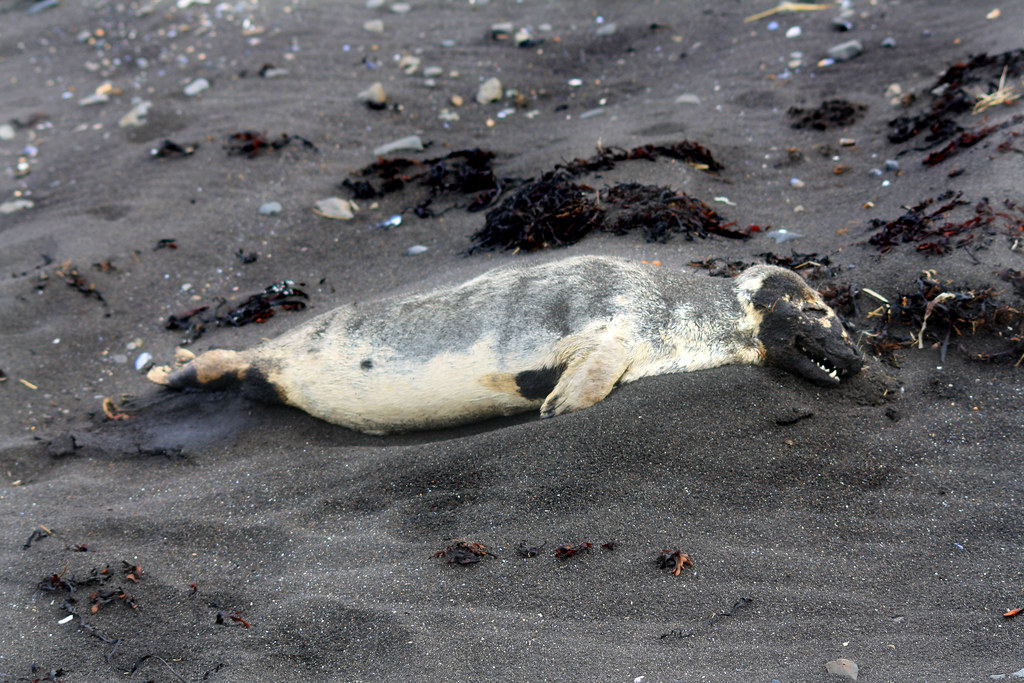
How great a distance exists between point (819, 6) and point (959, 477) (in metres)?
7.41

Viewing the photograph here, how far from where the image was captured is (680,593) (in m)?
2.95

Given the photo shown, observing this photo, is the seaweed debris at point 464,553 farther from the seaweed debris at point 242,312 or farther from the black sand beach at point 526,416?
the seaweed debris at point 242,312

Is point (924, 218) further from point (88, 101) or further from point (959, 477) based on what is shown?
point (88, 101)

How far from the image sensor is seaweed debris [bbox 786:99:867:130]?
22.5 feet

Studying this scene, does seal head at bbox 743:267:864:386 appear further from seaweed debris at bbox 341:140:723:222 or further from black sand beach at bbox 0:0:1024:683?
seaweed debris at bbox 341:140:723:222

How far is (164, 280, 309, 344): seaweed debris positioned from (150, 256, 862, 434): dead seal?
3.86 ft

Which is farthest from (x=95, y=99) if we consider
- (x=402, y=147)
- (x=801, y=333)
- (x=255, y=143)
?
(x=801, y=333)

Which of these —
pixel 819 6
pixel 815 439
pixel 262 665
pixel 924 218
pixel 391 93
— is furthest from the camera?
pixel 819 6

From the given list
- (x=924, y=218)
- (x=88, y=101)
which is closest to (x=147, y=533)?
(x=924, y=218)

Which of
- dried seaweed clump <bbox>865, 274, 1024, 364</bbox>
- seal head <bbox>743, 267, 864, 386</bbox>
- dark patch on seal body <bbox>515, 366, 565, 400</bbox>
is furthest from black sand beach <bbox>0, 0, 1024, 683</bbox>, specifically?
dark patch on seal body <bbox>515, 366, 565, 400</bbox>

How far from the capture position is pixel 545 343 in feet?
13.5

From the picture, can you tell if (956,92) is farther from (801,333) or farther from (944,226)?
(801,333)

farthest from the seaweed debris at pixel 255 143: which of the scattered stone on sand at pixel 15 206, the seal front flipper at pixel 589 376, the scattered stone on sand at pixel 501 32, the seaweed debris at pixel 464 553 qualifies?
the seaweed debris at pixel 464 553

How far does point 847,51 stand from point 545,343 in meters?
6.08
